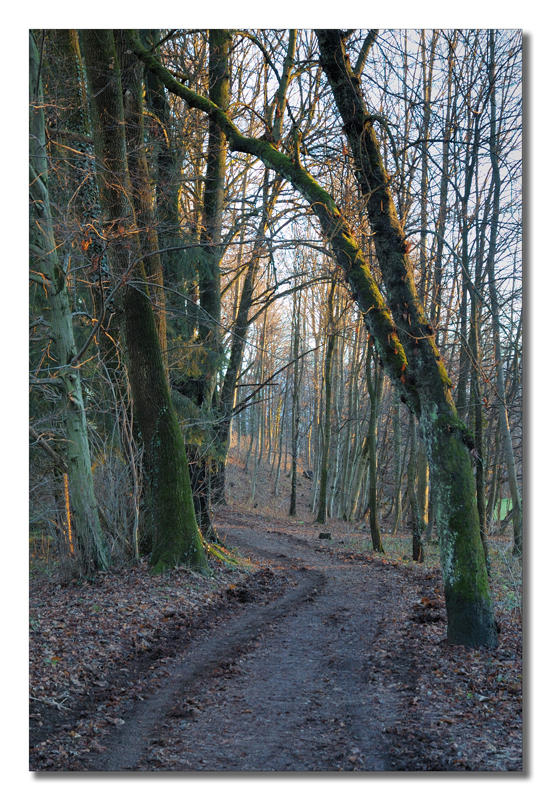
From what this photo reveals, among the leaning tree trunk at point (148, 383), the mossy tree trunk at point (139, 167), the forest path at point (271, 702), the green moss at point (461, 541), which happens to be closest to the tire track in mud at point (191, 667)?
the forest path at point (271, 702)

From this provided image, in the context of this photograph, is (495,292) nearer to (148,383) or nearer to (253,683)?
(253,683)

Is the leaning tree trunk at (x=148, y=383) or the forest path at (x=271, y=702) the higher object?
the leaning tree trunk at (x=148, y=383)

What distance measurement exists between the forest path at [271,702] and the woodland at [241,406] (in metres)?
0.02

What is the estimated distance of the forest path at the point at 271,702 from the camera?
→ 3301 millimetres

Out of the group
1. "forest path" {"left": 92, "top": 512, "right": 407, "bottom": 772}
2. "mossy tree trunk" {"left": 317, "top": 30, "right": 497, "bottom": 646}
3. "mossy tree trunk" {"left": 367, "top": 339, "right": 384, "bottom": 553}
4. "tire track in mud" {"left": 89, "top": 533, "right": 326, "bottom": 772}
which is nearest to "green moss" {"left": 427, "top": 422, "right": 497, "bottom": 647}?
"mossy tree trunk" {"left": 317, "top": 30, "right": 497, "bottom": 646}

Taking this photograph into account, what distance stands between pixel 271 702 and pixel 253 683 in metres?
0.42

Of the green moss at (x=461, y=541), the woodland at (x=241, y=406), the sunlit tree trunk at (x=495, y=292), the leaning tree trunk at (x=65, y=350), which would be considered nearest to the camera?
the woodland at (x=241, y=406)

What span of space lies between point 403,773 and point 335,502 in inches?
822

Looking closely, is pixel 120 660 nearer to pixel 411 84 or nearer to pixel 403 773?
pixel 403 773

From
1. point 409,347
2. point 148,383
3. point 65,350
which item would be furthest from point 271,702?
point 148,383

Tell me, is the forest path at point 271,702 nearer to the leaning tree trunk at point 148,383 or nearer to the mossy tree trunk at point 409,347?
the mossy tree trunk at point 409,347

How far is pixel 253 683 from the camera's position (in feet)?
14.4

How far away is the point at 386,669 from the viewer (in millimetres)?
4613
